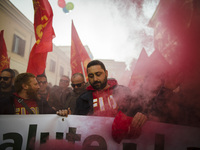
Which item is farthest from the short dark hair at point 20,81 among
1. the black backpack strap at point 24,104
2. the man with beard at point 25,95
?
the black backpack strap at point 24,104

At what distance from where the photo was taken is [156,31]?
2137mm

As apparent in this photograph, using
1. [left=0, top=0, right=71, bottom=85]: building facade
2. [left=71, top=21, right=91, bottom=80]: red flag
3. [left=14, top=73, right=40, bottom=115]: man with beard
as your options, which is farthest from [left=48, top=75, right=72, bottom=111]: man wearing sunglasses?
[left=0, top=0, right=71, bottom=85]: building facade

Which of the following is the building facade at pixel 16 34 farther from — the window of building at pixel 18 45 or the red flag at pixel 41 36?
the red flag at pixel 41 36

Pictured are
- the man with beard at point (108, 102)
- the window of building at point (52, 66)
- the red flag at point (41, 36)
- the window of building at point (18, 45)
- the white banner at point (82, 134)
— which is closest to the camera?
the white banner at point (82, 134)

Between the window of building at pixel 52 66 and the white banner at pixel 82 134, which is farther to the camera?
the window of building at pixel 52 66

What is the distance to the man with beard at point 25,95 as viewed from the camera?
5.98ft

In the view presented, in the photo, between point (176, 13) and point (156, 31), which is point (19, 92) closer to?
point (156, 31)

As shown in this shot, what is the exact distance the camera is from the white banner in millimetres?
1378

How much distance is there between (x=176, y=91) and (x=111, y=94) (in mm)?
792

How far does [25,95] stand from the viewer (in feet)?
6.49

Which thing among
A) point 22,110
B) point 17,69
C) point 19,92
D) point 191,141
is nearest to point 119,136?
point 191,141

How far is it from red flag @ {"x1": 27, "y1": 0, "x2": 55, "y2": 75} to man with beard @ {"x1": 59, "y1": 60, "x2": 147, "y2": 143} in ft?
5.18

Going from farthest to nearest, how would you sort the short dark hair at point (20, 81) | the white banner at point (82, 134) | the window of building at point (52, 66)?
the window of building at point (52, 66)
the short dark hair at point (20, 81)
the white banner at point (82, 134)

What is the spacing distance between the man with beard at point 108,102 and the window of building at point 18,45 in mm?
10365
